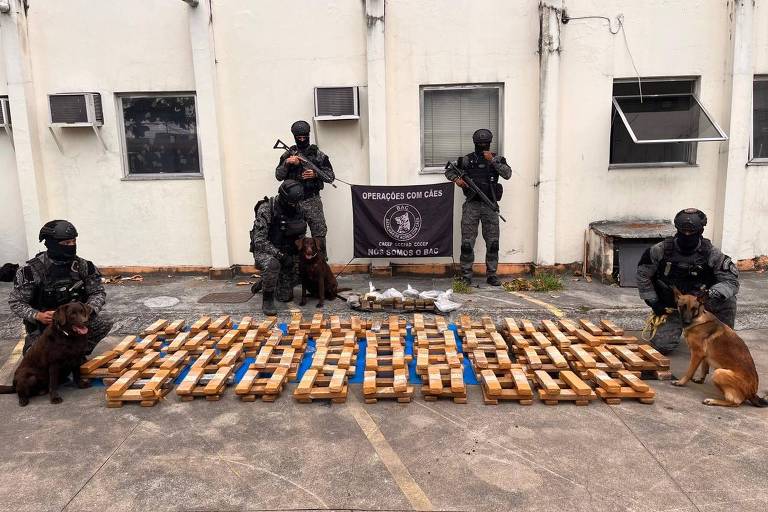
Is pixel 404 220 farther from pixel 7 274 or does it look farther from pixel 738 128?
pixel 7 274

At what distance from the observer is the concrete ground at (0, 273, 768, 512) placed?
127 inches

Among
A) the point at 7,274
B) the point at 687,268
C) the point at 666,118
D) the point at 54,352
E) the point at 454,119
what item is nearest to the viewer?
the point at 54,352

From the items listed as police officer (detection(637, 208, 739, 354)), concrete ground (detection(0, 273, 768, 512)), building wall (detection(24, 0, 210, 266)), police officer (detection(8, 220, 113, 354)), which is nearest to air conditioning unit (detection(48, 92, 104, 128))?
building wall (detection(24, 0, 210, 266))

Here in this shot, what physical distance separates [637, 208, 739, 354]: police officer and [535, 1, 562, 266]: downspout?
2700 mm

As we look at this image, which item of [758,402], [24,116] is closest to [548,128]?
[758,402]

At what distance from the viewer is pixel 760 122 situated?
8.30 metres

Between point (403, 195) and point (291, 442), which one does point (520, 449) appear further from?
point (403, 195)

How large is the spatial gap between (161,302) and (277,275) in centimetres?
175

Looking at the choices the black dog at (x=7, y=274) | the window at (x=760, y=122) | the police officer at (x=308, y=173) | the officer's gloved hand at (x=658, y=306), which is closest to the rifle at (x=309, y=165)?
the police officer at (x=308, y=173)

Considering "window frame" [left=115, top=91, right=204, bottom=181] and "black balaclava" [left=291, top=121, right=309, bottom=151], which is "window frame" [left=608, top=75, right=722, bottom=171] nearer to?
"black balaclava" [left=291, top=121, right=309, bottom=151]

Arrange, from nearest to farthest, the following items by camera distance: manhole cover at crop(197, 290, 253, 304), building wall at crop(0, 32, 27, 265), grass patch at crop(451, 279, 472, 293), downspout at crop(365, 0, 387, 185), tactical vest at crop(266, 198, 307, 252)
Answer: tactical vest at crop(266, 198, 307, 252) → manhole cover at crop(197, 290, 253, 304) → grass patch at crop(451, 279, 472, 293) → downspout at crop(365, 0, 387, 185) → building wall at crop(0, 32, 27, 265)

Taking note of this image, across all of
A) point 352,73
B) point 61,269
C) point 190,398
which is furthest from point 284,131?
point 190,398

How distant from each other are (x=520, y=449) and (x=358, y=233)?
192 inches

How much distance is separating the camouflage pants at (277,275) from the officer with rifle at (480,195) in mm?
2437
